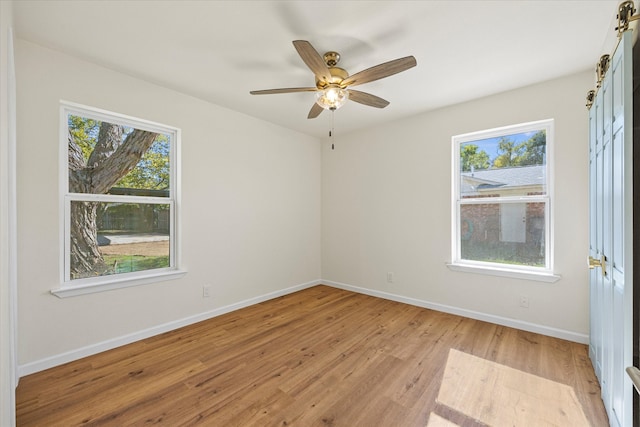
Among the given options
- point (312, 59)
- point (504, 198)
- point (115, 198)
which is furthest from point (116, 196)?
point (504, 198)

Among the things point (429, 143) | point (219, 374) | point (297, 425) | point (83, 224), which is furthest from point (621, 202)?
point (83, 224)

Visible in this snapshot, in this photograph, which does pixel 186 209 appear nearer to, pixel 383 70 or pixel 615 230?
pixel 383 70

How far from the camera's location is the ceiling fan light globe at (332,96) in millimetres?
2250

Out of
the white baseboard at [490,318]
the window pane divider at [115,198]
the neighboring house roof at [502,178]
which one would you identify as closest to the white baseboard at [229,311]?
the white baseboard at [490,318]

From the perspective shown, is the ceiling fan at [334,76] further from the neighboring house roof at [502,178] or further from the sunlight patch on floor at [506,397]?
the sunlight patch on floor at [506,397]

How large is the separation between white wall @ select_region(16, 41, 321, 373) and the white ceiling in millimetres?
300

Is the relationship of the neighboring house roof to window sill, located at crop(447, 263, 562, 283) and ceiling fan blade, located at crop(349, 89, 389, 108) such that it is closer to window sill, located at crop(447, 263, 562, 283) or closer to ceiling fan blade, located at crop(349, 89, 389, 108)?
window sill, located at crop(447, 263, 562, 283)

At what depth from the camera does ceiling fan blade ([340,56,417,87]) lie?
1.85 meters

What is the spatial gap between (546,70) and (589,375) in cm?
257

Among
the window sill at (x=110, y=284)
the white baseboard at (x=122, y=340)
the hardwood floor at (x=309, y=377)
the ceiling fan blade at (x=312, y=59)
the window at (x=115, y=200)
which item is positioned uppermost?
the ceiling fan blade at (x=312, y=59)

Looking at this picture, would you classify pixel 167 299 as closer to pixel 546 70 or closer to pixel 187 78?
pixel 187 78

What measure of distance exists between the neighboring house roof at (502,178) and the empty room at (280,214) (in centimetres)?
2

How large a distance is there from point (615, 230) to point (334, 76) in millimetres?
2036

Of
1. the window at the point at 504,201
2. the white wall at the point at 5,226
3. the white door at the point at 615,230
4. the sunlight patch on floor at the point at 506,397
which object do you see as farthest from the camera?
the window at the point at 504,201
